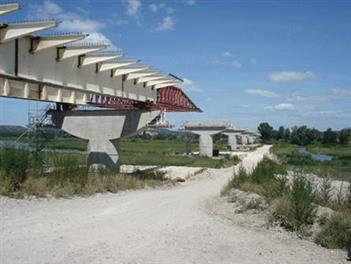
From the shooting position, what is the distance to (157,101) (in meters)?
29.7

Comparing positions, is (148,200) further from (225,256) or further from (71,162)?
(225,256)

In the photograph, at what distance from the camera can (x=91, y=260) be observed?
7914 mm

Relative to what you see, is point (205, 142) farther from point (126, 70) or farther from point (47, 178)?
point (47, 178)

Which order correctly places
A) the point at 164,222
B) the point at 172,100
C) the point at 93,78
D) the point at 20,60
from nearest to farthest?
the point at 164,222 < the point at 20,60 < the point at 93,78 < the point at 172,100

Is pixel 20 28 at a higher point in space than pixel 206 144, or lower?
higher

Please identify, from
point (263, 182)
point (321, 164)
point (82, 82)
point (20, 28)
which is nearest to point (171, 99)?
point (82, 82)

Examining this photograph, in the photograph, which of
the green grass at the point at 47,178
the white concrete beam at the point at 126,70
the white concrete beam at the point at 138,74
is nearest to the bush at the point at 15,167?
the green grass at the point at 47,178

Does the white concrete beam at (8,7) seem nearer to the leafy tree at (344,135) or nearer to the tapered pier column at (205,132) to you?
the tapered pier column at (205,132)

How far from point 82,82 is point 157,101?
9.99 metres

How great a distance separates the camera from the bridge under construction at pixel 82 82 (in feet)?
51.8

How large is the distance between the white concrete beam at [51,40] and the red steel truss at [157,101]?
6168 millimetres

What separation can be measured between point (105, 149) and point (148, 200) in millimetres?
9591

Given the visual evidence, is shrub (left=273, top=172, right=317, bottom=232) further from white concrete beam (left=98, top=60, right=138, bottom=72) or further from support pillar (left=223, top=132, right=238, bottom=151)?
support pillar (left=223, top=132, right=238, bottom=151)

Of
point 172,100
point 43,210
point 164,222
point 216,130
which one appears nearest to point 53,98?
point 43,210
